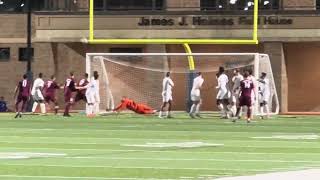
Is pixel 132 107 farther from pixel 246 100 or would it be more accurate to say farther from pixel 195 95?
pixel 246 100

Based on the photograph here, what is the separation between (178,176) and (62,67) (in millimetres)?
28282

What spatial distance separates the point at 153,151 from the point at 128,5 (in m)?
24.2

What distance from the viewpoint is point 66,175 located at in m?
11.4

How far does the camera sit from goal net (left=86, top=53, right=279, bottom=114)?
1248 inches

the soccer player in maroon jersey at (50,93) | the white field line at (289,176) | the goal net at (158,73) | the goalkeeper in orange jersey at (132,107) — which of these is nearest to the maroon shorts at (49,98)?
the soccer player in maroon jersey at (50,93)

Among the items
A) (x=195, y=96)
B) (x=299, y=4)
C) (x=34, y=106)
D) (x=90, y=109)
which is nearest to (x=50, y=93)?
(x=34, y=106)

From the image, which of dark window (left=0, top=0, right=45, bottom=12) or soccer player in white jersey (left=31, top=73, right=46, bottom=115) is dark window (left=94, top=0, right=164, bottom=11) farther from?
soccer player in white jersey (left=31, top=73, right=46, bottom=115)

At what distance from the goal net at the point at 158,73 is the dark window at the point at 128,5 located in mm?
4136

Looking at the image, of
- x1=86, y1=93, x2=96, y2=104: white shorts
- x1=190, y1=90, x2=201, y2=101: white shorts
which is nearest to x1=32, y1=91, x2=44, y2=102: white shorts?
x1=86, y1=93, x2=96, y2=104: white shorts

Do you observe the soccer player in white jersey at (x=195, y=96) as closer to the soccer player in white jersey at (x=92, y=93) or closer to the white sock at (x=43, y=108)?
the soccer player in white jersey at (x=92, y=93)

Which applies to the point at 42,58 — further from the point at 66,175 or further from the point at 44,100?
the point at 66,175

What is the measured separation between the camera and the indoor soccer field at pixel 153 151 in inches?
467

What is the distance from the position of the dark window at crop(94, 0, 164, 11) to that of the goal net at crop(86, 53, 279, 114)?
163 inches

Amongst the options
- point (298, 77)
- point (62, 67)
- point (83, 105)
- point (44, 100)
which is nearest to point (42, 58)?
point (62, 67)
